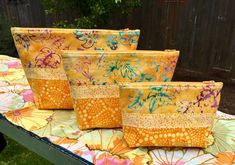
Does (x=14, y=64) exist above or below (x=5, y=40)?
above

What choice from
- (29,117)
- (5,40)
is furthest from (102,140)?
(5,40)

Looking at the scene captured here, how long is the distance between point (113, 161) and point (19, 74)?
1.18 meters

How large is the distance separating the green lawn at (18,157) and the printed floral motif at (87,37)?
45.0 inches

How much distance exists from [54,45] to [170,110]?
62 cm

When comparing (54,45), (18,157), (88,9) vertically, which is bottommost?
(18,157)

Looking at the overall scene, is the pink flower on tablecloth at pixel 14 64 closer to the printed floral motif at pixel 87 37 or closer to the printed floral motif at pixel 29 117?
the printed floral motif at pixel 29 117

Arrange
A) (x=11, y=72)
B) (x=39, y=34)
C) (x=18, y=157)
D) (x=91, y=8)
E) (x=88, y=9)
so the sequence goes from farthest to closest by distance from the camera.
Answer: (x=88, y=9) < (x=91, y=8) < (x=18, y=157) < (x=11, y=72) < (x=39, y=34)

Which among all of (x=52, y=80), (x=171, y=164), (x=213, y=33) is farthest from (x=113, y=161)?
(x=213, y=33)

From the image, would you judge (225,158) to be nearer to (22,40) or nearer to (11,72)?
(22,40)

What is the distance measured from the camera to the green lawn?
1.92 metres

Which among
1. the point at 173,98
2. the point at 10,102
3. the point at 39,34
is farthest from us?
the point at 10,102

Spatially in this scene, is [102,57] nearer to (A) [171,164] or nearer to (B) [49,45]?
(B) [49,45]

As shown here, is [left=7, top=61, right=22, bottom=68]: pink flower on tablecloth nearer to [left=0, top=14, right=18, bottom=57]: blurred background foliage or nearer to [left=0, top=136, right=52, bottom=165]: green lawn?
[left=0, top=136, right=52, bottom=165]: green lawn

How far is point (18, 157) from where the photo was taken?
1.99 metres
